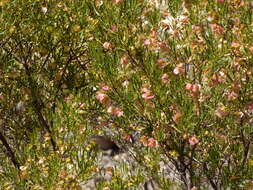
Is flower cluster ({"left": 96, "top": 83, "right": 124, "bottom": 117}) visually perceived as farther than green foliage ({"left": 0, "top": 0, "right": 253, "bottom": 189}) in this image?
Yes

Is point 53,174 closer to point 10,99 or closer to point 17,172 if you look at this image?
point 17,172

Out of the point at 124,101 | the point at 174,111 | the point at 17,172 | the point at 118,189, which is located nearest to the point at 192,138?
the point at 174,111

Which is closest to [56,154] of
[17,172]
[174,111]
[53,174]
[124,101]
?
[53,174]

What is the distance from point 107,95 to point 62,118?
53 cm

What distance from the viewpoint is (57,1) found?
4.90 meters

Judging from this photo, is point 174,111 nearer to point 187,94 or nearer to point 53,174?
point 187,94

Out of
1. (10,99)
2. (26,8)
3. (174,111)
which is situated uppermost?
(26,8)

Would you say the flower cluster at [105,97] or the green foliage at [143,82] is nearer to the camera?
the green foliage at [143,82]

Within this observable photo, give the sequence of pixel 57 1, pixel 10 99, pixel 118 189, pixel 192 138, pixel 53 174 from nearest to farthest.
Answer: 1. pixel 192 138
2. pixel 53 174
3. pixel 118 189
4. pixel 57 1
5. pixel 10 99

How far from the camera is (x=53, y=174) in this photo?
4148 mm

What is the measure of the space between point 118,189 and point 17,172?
0.99 meters

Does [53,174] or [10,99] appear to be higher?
[10,99]

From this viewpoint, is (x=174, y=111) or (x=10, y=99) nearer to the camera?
(x=174, y=111)

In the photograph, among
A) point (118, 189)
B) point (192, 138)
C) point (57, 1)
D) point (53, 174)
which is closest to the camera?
point (192, 138)
